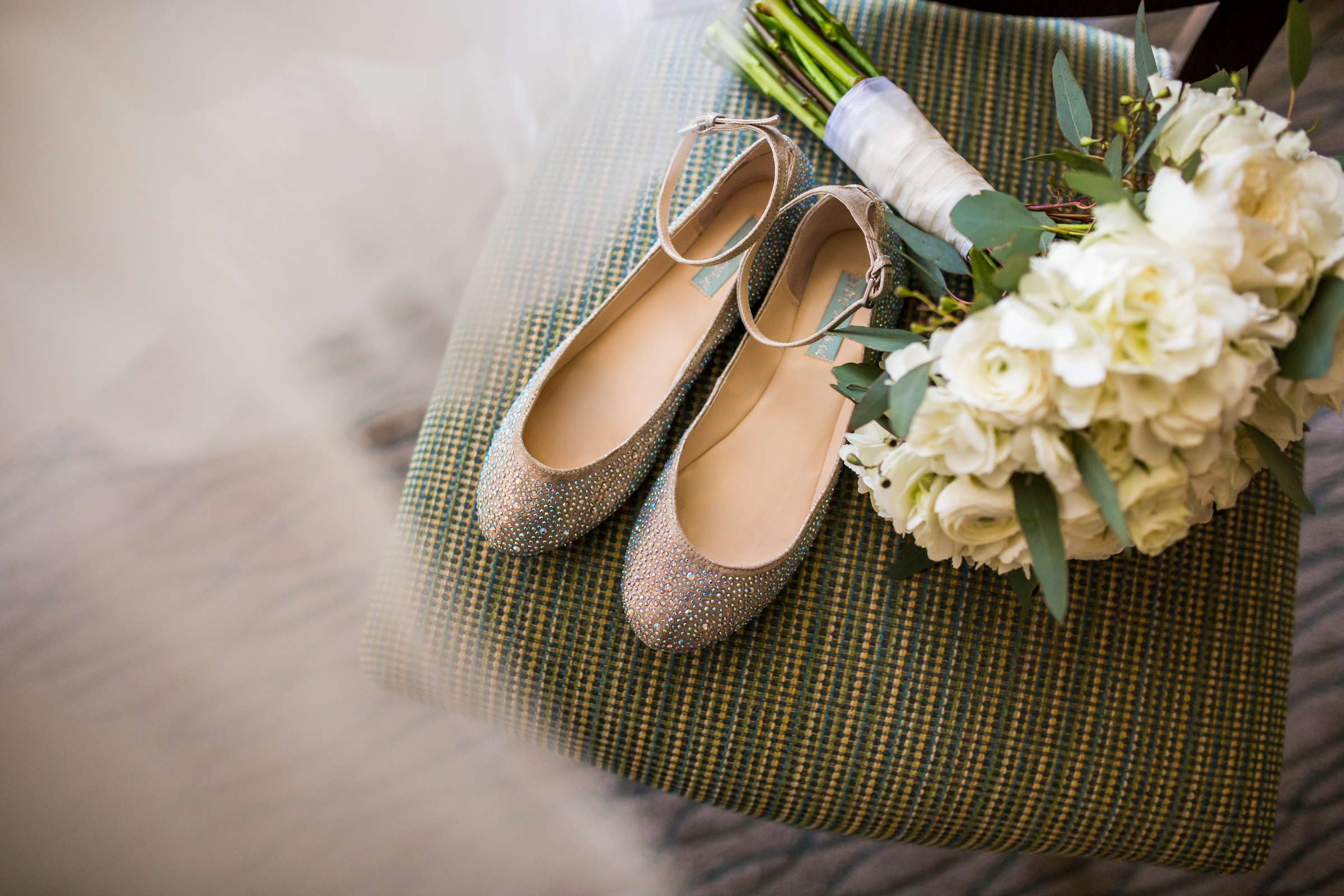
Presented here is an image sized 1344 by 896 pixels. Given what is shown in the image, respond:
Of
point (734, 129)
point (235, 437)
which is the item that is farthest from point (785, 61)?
point (235, 437)

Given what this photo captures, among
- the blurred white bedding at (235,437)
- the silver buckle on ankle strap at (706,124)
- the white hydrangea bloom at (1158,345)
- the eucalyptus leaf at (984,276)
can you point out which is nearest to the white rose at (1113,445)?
the white hydrangea bloom at (1158,345)

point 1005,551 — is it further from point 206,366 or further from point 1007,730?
point 206,366

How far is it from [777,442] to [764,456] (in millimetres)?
20

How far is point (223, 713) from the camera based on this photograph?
1.00 meters

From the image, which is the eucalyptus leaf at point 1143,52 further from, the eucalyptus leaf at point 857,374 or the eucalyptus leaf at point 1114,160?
the eucalyptus leaf at point 857,374

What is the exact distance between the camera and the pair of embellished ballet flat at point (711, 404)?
0.69 metres

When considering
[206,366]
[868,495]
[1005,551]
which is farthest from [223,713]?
[1005,551]

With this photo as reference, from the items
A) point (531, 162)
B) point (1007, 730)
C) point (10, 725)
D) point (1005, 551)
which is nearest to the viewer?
point (1005, 551)

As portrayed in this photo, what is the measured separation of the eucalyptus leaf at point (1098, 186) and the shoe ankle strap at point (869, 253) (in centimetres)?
23

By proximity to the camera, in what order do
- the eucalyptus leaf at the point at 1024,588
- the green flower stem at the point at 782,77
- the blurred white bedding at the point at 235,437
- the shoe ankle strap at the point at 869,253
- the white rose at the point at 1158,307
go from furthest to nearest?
the blurred white bedding at the point at 235,437 < the green flower stem at the point at 782,77 < the shoe ankle strap at the point at 869,253 < the eucalyptus leaf at the point at 1024,588 < the white rose at the point at 1158,307

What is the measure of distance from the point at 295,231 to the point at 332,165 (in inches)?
4.3

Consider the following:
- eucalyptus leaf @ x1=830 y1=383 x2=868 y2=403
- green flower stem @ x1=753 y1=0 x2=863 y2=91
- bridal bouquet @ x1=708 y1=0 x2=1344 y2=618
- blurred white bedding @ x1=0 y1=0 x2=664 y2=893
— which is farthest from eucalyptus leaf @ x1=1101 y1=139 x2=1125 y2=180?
blurred white bedding @ x1=0 y1=0 x2=664 y2=893

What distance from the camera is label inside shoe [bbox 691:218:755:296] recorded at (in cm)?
80

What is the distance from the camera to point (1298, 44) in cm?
49
